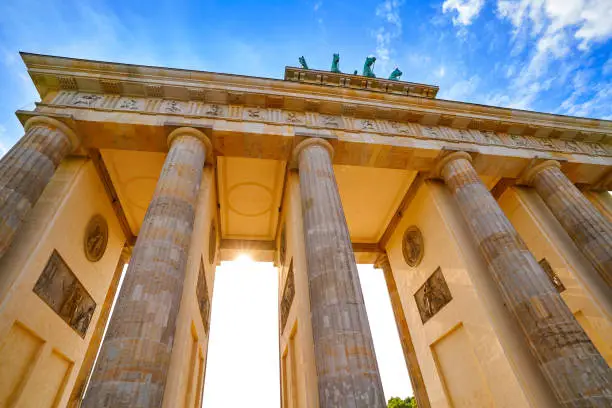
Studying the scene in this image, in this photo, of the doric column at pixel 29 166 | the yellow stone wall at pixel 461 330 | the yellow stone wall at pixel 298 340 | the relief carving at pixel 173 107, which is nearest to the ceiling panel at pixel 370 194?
the yellow stone wall at pixel 461 330

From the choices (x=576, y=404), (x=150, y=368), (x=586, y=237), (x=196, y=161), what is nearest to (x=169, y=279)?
(x=150, y=368)

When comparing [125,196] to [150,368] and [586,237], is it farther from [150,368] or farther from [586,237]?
[586,237]

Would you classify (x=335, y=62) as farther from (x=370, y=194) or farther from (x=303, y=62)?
(x=370, y=194)

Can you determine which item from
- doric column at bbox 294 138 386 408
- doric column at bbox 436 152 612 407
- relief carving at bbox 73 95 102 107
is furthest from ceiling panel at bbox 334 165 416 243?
relief carving at bbox 73 95 102 107

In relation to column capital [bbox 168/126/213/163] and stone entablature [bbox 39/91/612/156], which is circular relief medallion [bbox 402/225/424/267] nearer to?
stone entablature [bbox 39/91/612/156]

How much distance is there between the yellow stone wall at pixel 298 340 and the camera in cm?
633

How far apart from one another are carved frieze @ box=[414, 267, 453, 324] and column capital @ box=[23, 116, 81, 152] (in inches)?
474

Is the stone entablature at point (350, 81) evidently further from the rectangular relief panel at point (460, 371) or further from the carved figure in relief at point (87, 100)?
the rectangular relief panel at point (460, 371)

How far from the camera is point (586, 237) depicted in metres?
9.30

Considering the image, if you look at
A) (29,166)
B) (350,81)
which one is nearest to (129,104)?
(29,166)

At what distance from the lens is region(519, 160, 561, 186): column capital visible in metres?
11.2

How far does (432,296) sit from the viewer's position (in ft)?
34.1

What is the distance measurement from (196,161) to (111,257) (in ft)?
20.8

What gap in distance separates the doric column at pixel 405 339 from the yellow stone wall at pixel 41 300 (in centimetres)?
1148
